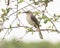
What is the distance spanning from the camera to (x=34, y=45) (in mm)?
28312

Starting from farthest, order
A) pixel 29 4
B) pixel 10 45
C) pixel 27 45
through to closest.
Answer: pixel 27 45
pixel 10 45
pixel 29 4

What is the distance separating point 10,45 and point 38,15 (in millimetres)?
23237

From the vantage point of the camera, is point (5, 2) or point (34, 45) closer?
point (5, 2)

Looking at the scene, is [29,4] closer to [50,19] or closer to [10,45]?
[50,19]

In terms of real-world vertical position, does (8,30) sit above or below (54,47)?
above

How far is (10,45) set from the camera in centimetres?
2703

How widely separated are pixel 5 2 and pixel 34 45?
24490 millimetres

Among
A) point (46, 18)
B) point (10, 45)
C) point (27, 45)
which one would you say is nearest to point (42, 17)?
point (46, 18)

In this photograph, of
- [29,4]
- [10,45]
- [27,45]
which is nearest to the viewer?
[29,4]

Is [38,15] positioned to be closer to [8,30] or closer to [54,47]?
[8,30]

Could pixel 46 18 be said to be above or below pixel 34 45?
above

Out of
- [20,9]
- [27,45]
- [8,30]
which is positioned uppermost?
[20,9]

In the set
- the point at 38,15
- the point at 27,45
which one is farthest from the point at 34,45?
the point at 38,15

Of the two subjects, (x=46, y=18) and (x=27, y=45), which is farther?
(x=27, y=45)
